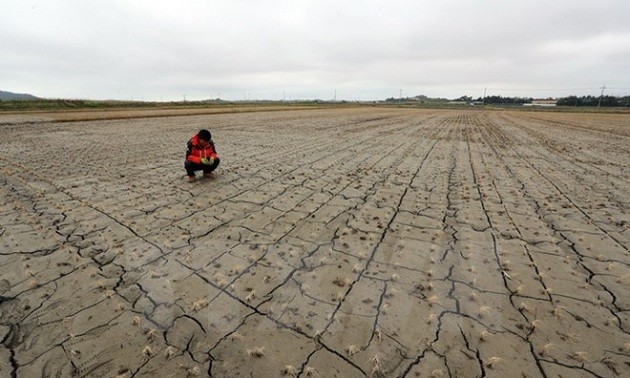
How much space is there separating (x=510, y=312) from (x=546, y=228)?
85.6 inches

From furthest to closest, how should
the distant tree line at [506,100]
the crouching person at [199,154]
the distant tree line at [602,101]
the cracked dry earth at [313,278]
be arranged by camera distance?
1. the distant tree line at [506,100]
2. the distant tree line at [602,101]
3. the crouching person at [199,154]
4. the cracked dry earth at [313,278]

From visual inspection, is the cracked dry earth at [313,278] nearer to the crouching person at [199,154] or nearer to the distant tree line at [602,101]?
the crouching person at [199,154]

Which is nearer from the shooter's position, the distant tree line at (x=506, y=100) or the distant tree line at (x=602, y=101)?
the distant tree line at (x=602, y=101)

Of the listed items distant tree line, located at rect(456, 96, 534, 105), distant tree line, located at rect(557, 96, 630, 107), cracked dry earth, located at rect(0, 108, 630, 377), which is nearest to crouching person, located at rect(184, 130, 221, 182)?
cracked dry earth, located at rect(0, 108, 630, 377)

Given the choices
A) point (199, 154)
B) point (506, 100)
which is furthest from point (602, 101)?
point (199, 154)

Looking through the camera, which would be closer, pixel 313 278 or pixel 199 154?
pixel 313 278

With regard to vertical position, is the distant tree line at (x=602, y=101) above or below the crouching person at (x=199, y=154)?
above

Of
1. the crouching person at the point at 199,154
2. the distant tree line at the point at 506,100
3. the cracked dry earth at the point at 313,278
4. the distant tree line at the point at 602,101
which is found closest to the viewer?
the cracked dry earth at the point at 313,278

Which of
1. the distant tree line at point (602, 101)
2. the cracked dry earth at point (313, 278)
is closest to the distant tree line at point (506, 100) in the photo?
the distant tree line at point (602, 101)

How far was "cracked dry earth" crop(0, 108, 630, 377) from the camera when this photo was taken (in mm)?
2059

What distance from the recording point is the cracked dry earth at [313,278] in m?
Answer: 2.06

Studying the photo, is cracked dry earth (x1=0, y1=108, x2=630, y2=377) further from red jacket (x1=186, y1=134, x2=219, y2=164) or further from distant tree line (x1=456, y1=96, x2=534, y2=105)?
distant tree line (x1=456, y1=96, x2=534, y2=105)

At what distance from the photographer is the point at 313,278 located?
115 inches

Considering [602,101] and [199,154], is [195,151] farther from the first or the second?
[602,101]
